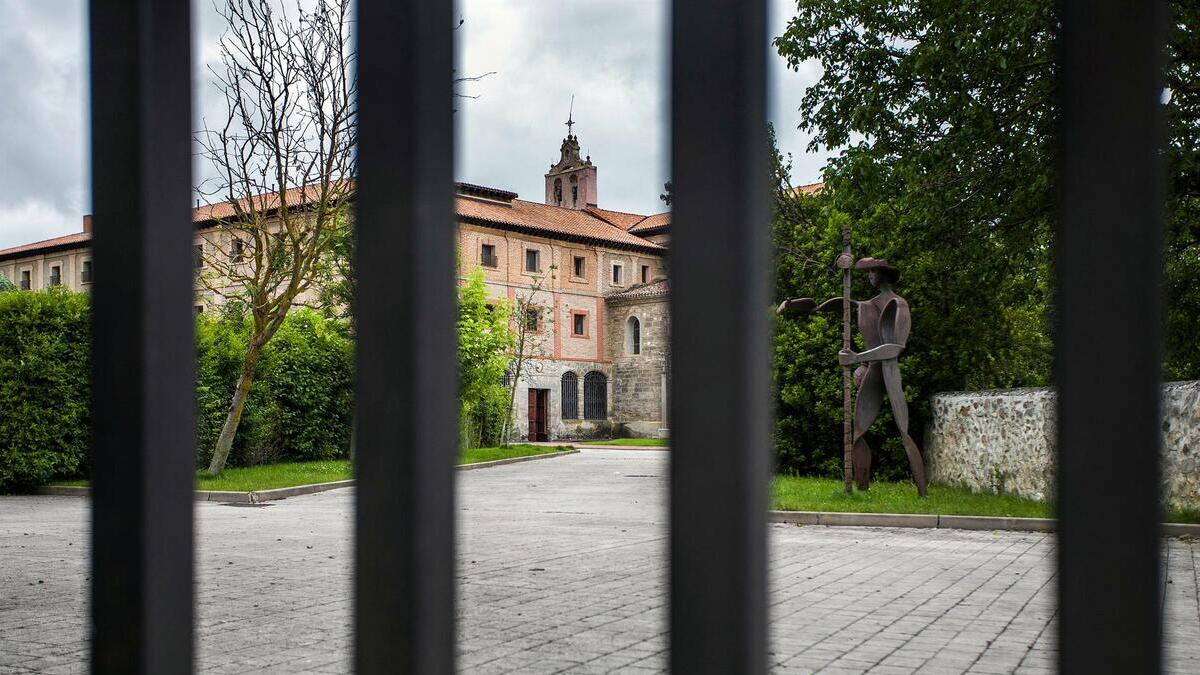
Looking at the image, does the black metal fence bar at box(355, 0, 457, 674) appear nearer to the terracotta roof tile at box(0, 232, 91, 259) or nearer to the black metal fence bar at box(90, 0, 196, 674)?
the black metal fence bar at box(90, 0, 196, 674)

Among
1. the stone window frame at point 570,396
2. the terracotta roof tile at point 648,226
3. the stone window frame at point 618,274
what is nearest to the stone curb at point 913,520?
the stone window frame at point 570,396

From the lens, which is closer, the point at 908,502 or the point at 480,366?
the point at 908,502

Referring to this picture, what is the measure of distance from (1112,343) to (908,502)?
13413 millimetres

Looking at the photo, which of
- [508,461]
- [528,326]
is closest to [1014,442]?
[508,461]

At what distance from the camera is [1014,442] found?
46.6ft

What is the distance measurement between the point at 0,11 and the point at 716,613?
1580 centimetres

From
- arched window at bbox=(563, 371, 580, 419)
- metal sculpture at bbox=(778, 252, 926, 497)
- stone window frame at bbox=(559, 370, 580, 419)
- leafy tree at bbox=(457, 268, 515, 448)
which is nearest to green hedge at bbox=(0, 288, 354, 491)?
leafy tree at bbox=(457, 268, 515, 448)

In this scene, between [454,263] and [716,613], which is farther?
[454,263]

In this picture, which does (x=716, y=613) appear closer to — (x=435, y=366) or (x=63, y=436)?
(x=435, y=366)

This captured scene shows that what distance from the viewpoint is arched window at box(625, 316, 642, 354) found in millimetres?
49997

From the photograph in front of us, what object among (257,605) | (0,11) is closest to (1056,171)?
(257,605)

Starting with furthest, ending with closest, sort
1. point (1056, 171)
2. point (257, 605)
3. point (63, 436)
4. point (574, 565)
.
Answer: point (63, 436), point (574, 565), point (257, 605), point (1056, 171)

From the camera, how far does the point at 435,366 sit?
32.4 inches

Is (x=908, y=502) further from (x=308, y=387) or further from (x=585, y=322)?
(x=585, y=322)
